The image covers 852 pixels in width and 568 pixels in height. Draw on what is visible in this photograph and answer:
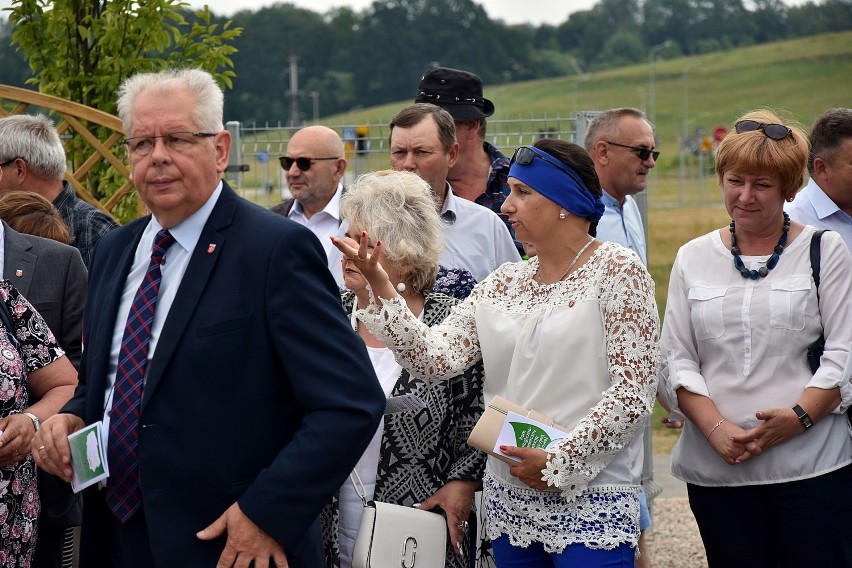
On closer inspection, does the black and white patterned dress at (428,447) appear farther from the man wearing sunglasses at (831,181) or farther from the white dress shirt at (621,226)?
the white dress shirt at (621,226)

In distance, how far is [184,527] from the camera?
2.86 metres

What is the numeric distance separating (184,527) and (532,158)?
5.66 feet

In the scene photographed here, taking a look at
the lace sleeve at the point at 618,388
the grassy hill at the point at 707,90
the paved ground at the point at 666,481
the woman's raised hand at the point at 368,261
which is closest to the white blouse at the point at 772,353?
the lace sleeve at the point at 618,388

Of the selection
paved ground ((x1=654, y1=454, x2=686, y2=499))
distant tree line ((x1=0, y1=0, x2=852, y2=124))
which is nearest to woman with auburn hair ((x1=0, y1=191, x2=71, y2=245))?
paved ground ((x1=654, y1=454, x2=686, y2=499))

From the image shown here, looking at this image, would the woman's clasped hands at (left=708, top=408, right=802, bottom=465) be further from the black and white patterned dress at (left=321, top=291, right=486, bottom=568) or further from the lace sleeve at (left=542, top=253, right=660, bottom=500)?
the black and white patterned dress at (left=321, top=291, right=486, bottom=568)

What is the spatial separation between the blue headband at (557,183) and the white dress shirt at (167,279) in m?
1.18

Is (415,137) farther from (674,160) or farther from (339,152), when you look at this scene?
(674,160)

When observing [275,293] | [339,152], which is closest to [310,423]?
[275,293]

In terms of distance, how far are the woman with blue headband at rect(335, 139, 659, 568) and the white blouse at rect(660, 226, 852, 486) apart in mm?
447

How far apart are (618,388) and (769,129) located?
3.95ft

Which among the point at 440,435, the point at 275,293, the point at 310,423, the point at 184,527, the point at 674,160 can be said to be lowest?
the point at 674,160

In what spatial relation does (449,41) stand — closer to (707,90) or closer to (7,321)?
(707,90)

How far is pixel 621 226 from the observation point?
6.23m

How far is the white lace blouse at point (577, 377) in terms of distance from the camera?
3.60 meters
